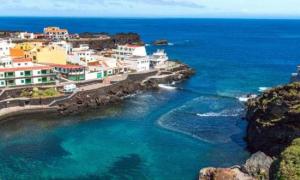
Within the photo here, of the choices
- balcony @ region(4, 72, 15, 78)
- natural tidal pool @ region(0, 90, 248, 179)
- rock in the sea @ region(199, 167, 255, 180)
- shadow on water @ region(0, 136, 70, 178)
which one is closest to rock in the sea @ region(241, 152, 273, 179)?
rock in the sea @ region(199, 167, 255, 180)

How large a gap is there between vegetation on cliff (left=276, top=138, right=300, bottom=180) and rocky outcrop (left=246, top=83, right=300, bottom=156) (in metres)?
16.6

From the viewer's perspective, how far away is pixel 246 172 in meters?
35.8

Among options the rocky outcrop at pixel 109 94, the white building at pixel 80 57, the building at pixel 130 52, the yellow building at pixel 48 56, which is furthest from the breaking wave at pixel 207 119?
the building at pixel 130 52

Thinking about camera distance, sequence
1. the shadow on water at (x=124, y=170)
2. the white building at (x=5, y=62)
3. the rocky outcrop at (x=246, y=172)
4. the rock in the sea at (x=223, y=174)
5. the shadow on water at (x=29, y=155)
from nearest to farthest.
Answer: the rock in the sea at (x=223, y=174)
the rocky outcrop at (x=246, y=172)
the shadow on water at (x=124, y=170)
the shadow on water at (x=29, y=155)
the white building at (x=5, y=62)

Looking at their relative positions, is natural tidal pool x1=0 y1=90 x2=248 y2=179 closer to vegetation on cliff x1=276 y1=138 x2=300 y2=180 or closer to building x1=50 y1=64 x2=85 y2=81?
building x1=50 y1=64 x2=85 y2=81

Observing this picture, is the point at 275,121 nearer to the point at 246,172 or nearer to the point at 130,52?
the point at 246,172

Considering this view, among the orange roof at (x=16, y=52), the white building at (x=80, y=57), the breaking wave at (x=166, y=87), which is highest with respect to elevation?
the orange roof at (x=16, y=52)

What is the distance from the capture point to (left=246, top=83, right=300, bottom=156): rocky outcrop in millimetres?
41094

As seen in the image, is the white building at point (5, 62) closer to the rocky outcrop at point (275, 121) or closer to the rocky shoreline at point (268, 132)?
the rocky shoreline at point (268, 132)

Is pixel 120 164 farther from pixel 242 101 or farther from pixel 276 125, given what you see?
pixel 242 101

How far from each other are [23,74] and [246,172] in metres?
45.8

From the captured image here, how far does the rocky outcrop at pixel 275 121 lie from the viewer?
41.1 m

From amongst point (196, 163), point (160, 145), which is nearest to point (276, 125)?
point (196, 163)

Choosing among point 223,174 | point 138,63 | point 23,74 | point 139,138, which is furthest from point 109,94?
point 223,174
